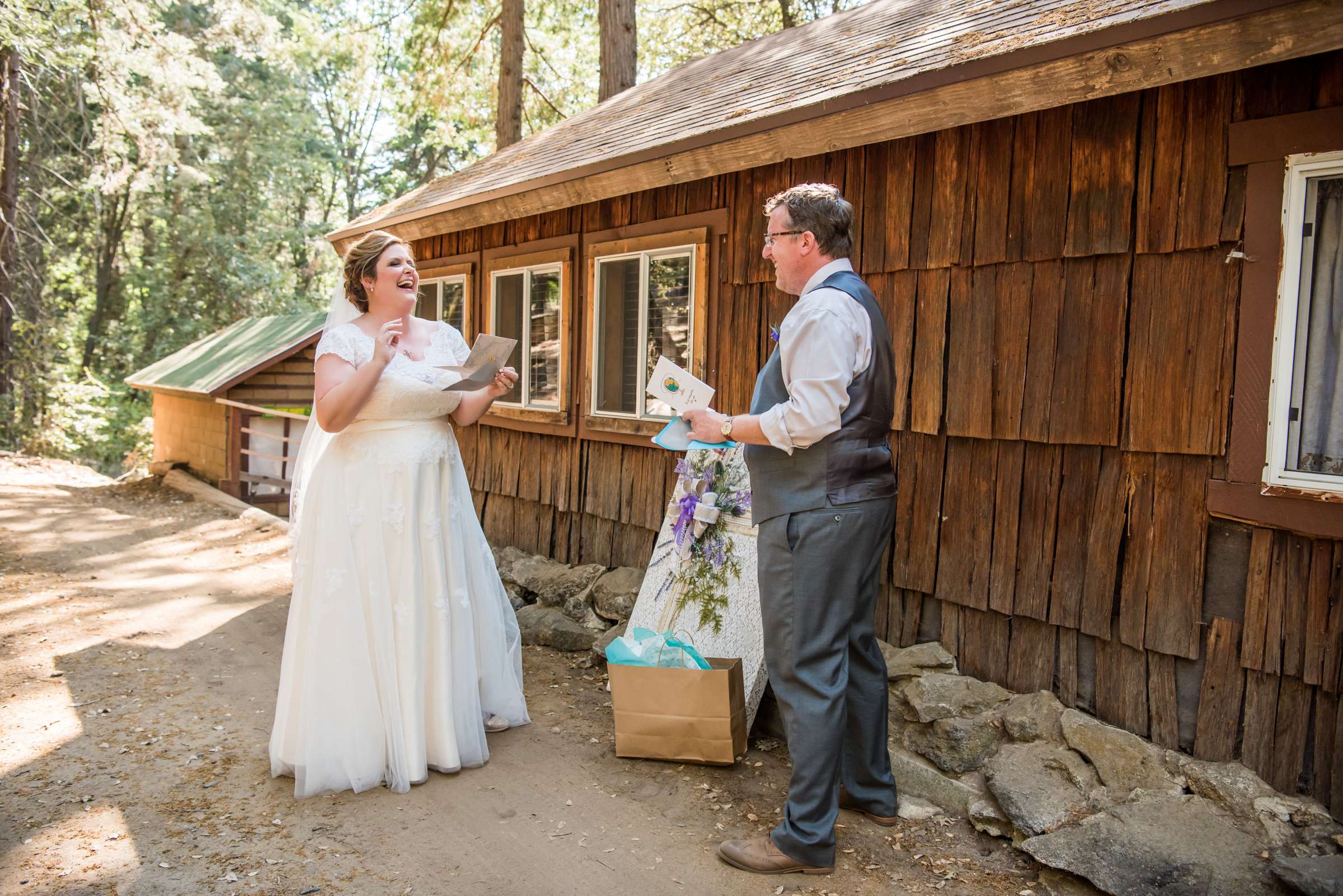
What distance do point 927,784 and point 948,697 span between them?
37 cm

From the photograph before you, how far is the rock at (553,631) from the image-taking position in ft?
20.2

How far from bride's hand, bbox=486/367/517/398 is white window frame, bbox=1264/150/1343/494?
289cm

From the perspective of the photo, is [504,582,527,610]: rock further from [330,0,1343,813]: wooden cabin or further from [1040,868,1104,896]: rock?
[1040,868,1104,896]: rock

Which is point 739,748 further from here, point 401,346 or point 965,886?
point 401,346

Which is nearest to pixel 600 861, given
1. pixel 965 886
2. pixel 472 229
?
pixel 965 886

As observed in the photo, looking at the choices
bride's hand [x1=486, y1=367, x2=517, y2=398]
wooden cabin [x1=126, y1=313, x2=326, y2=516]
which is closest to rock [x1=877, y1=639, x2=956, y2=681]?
bride's hand [x1=486, y1=367, x2=517, y2=398]

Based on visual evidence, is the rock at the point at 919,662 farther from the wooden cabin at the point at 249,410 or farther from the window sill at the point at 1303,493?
the wooden cabin at the point at 249,410

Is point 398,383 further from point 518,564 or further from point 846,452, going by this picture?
point 518,564

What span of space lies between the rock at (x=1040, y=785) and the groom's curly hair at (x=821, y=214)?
2061 mm

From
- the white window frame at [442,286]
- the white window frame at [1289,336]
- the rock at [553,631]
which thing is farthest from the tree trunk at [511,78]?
the white window frame at [1289,336]

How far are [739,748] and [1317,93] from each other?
3271 mm

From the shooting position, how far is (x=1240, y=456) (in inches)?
129

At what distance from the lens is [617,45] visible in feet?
42.1

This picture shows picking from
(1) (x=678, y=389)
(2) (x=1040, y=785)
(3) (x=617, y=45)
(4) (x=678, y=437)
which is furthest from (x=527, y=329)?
(3) (x=617, y=45)
